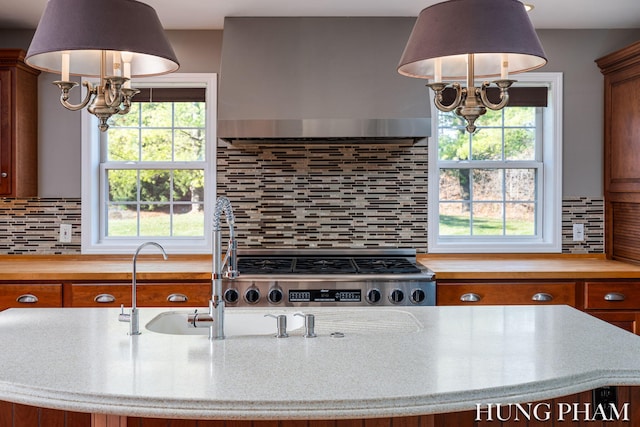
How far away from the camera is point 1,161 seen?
11.5ft

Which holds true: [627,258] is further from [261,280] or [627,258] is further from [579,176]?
[261,280]

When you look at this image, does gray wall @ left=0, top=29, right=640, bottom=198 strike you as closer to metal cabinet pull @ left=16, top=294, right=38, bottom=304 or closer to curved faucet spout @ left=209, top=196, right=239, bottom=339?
metal cabinet pull @ left=16, top=294, right=38, bottom=304

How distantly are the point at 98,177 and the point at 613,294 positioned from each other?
324 cm

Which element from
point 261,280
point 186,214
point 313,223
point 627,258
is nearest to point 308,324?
point 261,280

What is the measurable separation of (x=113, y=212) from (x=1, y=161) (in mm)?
759

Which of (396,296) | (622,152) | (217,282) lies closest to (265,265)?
(396,296)

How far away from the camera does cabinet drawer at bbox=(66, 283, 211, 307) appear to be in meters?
3.18

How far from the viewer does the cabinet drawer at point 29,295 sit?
10.4 feet

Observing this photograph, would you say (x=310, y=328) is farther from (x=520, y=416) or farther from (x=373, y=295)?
(x=373, y=295)

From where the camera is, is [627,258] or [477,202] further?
[477,202]

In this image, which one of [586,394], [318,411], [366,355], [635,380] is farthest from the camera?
[586,394]

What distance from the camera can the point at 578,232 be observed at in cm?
389

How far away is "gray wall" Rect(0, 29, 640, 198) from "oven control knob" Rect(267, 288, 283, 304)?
159cm

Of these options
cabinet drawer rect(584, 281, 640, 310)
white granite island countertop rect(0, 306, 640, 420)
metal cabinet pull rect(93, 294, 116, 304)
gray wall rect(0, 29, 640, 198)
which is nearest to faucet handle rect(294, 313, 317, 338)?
white granite island countertop rect(0, 306, 640, 420)
